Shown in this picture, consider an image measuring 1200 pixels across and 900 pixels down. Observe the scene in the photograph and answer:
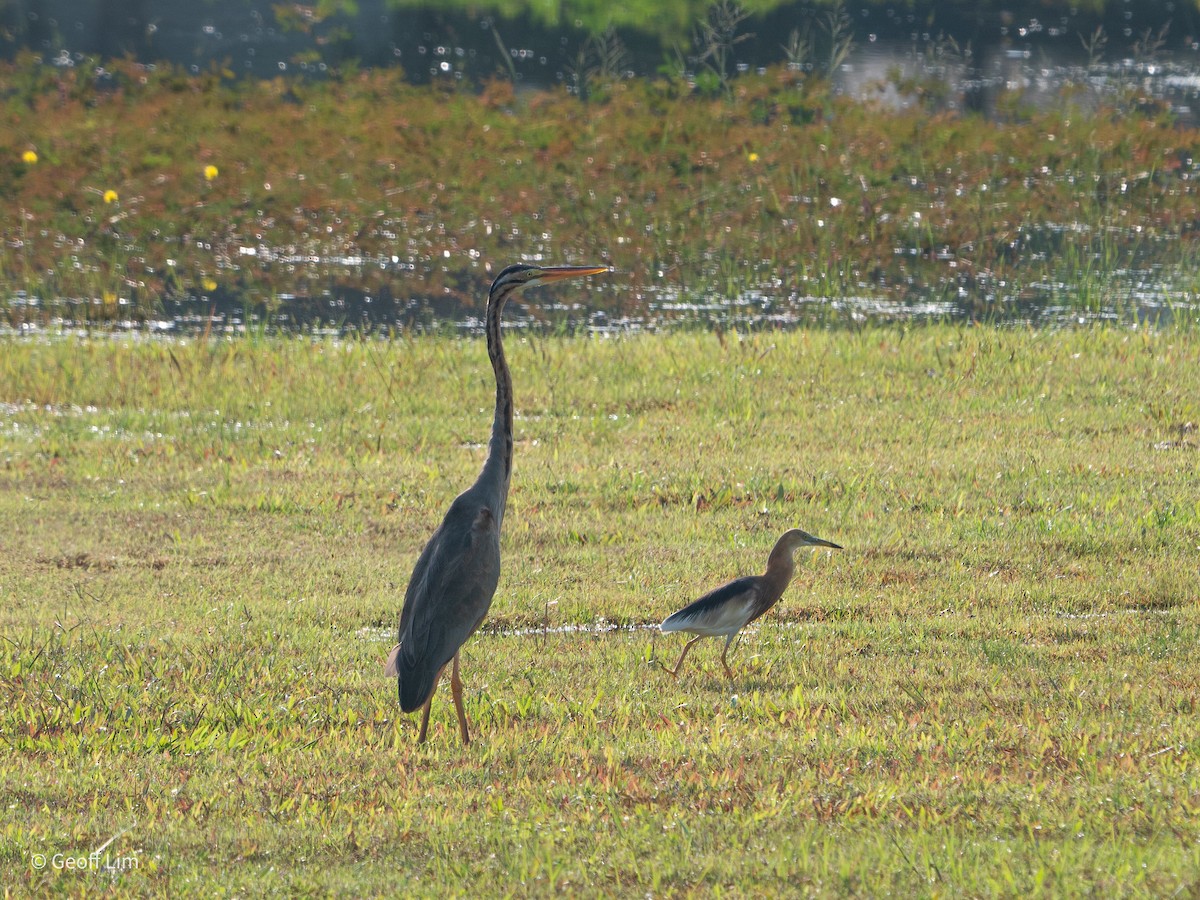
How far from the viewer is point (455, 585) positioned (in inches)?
252

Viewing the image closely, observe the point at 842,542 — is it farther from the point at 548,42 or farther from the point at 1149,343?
the point at 548,42

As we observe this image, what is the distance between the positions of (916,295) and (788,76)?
1025 cm

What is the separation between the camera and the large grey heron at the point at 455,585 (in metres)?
6.15

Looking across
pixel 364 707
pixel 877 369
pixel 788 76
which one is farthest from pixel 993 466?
pixel 788 76

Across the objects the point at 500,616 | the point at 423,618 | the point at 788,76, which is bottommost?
the point at 500,616

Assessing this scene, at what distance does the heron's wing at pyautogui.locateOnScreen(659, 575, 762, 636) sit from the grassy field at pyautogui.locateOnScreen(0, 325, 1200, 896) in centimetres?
29

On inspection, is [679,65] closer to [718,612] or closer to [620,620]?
[620,620]

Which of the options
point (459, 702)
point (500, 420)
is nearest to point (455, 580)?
point (459, 702)

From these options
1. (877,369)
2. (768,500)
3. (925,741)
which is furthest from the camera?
(877,369)

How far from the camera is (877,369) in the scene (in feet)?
47.1

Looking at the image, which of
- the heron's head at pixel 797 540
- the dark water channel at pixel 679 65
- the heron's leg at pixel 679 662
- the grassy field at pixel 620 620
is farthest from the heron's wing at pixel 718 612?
the dark water channel at pixel 679 65

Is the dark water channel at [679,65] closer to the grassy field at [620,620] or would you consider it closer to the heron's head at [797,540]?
the grassy field at [620,620]

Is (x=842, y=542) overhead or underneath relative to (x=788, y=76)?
underneath

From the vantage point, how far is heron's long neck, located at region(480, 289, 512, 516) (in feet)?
22.8
